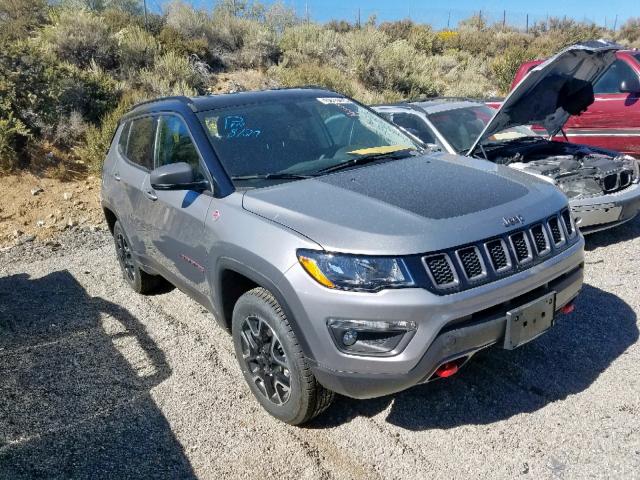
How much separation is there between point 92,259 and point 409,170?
441 centimetres

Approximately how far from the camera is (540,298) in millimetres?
2865

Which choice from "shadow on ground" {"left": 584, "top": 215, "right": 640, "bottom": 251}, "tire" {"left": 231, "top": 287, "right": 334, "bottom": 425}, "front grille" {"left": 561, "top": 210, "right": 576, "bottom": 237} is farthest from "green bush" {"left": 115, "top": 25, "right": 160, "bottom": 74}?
"front grille" {"left": 561, "top": 210, "right": 576, "bottom": 237}

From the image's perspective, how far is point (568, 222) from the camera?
10.9 feet

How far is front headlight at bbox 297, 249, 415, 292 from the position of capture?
2570 mm

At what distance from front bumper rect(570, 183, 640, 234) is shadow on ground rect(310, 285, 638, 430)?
156cm

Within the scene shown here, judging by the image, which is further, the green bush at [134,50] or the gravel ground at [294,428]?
the green bush at [134,50]

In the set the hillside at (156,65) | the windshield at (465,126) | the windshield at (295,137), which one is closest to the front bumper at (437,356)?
the windshield at (295,137)

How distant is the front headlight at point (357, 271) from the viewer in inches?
101

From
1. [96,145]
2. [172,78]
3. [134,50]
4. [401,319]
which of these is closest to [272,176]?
[401,319]

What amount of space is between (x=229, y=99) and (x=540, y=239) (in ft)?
7.66

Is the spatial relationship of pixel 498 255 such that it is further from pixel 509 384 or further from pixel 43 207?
pixel 43 207

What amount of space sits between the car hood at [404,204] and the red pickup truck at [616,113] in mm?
4621

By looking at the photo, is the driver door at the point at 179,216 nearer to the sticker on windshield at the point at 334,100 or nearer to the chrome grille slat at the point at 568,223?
the sticker on windshield at the point at 334,100

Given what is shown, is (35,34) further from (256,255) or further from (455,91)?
(256,255)
